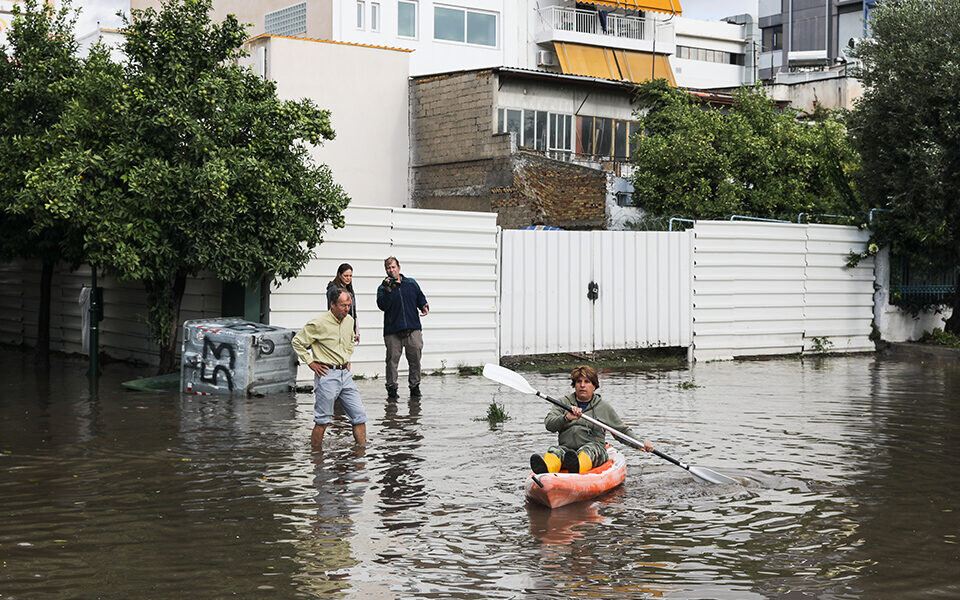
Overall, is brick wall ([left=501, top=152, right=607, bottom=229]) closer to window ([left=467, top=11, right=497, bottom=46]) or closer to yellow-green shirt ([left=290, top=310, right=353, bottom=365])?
window ([left=467, top=11, right=497, bottom=46])

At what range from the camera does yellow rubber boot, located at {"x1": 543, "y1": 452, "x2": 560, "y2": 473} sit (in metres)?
8.70

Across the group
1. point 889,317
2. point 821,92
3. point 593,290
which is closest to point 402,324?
point 593,290

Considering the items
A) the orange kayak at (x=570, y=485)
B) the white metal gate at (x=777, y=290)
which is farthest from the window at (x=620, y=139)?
the orange kayak at (x=570, y=485)

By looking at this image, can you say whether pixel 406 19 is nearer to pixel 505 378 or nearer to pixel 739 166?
pixel 739 166

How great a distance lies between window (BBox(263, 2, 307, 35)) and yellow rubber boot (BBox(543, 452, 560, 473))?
40.3 m

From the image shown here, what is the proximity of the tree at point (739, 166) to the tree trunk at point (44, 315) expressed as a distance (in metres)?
15.1

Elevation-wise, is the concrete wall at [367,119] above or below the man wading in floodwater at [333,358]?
above

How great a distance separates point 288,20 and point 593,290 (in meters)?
31.2

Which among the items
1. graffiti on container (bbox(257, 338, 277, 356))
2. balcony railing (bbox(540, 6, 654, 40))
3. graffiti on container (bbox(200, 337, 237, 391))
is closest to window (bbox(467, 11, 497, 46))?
balcony railing (bbox(540, 6, 654, 40))

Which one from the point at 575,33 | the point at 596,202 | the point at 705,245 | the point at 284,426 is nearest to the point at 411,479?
the point at 284,426

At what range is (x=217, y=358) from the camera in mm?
15203

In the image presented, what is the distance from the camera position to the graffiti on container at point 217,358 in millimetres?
15109

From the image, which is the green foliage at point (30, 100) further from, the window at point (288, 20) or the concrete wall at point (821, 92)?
the concrete wall at point (821, 92)

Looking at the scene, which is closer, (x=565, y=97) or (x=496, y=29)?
(x=565, y=97)
